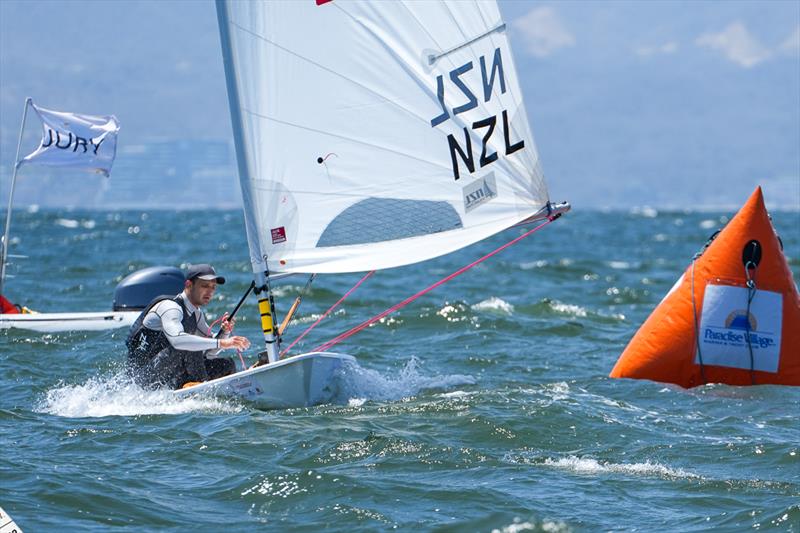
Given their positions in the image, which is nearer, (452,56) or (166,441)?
(166,441)

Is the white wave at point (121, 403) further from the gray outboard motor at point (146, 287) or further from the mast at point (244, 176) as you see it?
the gray outboard motor at point (146, 287)

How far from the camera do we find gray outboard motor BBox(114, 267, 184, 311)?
13.7 meters

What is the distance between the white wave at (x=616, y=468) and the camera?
311 inches

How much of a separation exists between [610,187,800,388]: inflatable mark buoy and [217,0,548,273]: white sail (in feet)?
7.65

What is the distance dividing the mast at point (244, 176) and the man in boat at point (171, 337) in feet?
1.18

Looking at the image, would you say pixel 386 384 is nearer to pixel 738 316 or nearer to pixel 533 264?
pixel 738 316

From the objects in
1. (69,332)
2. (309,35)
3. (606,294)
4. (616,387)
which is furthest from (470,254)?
(309,35)

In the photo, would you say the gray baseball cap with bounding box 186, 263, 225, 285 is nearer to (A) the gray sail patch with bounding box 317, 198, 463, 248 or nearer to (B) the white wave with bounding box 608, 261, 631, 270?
(A) the gray sail patch with bounding box 317, 198, 463, 248

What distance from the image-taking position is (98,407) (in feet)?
31.3

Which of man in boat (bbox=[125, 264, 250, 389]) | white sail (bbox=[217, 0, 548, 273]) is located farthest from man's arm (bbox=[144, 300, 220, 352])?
white sail (bbox=[217, 0, 548, 273])

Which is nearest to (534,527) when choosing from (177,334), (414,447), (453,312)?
(414,447)

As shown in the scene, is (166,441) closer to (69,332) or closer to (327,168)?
(327,168)

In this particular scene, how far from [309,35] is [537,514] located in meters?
4.26

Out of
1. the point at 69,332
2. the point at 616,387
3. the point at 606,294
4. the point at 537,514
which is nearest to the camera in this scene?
the point at 537,514
